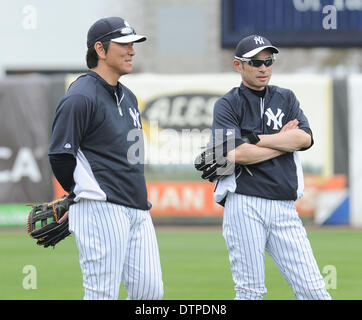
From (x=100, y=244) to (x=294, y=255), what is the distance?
3.94ft

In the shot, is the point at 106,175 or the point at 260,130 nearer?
the point at 106,175

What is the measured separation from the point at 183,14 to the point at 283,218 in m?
26.4

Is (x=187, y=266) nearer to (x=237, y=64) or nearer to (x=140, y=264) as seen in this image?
(x=237, y=64)

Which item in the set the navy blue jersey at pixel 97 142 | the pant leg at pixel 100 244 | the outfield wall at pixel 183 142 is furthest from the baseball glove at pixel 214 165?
the outfield wall at pixel 183 142

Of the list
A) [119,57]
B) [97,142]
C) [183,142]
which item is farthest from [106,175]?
[183,142]

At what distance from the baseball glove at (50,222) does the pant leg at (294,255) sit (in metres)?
1.25

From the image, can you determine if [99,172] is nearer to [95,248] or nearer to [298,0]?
[95,248]

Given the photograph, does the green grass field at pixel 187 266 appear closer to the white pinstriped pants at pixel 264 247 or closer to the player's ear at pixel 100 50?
the white pinstriped pants at pixel 264 247

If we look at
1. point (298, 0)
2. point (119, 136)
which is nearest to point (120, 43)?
point (119, 136)

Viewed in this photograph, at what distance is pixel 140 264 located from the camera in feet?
15.6

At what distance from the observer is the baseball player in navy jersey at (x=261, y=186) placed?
5027mm

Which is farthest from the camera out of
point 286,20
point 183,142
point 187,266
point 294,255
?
point 183,142

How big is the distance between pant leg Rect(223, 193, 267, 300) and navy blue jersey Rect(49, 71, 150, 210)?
666 mm

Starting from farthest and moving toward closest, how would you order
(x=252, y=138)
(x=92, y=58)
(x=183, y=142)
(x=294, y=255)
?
(x=183, y=142)
(x=252, y=138)
(x=294, y=255)
(x=92, y=58)
